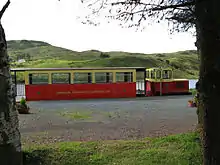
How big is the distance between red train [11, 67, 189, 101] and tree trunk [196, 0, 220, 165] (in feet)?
60.7

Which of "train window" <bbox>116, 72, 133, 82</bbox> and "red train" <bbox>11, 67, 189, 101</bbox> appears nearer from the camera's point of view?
"red train" <bbox>11, 67, 189, 101</bbox>

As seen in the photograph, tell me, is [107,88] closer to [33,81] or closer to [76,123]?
[33,81]

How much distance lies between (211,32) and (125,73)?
760 inches

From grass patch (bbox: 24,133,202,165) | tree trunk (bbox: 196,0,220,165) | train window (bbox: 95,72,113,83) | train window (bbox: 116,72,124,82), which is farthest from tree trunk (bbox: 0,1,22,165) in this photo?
train window (bbox: 116,72,124,82)

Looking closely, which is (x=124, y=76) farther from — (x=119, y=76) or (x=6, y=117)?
(x=6, y=117)

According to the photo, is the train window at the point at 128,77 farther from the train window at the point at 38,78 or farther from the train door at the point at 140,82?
the train window at the point at 38,78

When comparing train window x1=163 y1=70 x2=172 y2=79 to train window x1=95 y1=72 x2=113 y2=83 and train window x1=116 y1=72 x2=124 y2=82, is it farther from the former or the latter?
train window x1=95 y1=72 x2=113 y2=83

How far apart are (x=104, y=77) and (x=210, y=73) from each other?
→ 18944mm

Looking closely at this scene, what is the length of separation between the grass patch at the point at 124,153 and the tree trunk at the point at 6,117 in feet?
5.75

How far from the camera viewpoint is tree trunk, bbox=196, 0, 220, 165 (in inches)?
112

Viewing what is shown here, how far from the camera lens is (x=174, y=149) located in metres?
5.84

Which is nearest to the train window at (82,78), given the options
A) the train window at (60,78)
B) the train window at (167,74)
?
the train window at (60,78)

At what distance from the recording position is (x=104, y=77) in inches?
858

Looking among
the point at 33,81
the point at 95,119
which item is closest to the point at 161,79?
the point at 33,81
